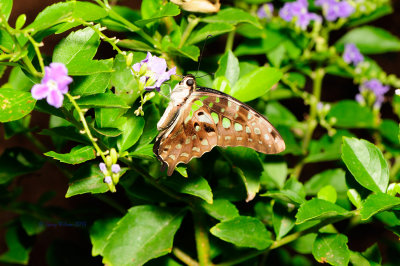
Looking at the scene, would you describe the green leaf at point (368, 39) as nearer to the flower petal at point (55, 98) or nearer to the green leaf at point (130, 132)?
the green leaf at point (130, 132)

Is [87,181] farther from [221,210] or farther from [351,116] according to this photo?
[351,116]

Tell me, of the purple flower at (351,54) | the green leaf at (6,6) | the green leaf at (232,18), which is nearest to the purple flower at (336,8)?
the purple flower at (351,54)

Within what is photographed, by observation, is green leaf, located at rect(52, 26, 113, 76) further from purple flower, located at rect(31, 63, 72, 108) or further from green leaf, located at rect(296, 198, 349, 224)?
green leaf, located at rect(296, 198, 349, 224)

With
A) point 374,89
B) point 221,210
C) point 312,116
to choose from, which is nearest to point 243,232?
point 221,210

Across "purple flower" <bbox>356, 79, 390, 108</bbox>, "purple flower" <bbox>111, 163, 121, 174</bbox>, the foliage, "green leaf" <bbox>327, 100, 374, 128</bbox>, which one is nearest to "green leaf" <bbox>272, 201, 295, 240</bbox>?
the foliage

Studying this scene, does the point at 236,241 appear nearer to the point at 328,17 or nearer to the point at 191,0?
the point at 191,0
